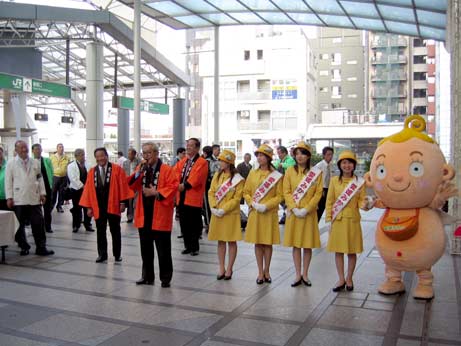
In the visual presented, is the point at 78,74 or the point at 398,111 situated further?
the point at 398,111

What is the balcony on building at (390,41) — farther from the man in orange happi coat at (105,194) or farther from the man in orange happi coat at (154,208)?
the man in orange happi coat at (154,208)

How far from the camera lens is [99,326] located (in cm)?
511

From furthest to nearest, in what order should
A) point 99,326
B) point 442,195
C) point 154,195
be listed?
1. point 154,195
2. point 442,195
3. point 99,326

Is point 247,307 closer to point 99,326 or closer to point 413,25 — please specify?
point 99,326

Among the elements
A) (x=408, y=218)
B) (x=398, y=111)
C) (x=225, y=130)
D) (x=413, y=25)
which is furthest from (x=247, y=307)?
(x=398, y=111)

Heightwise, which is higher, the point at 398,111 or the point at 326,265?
the point at 398,111

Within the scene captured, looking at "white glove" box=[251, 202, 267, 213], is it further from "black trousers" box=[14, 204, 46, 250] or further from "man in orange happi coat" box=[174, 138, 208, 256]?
"black trousers" box=[14, 204, 46, 250]

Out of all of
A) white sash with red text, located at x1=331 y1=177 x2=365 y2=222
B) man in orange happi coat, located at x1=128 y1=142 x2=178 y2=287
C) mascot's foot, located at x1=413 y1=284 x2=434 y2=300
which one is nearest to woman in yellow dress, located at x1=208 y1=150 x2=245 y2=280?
man in orange happi coat, located at x1=128 y1=142 x2=178 y2=287

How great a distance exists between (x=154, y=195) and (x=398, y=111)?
60.9 meters

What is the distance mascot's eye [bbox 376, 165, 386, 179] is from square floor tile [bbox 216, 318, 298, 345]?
1.84 metres

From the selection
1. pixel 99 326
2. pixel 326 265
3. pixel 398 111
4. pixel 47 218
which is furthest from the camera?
pixel 398 111

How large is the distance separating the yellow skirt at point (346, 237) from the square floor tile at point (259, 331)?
4.69 feet

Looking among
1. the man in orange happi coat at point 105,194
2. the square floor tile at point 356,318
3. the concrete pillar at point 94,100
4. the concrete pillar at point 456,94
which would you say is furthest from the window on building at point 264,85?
the square floor tile at point 356,318

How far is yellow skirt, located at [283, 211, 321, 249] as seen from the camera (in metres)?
6.39
